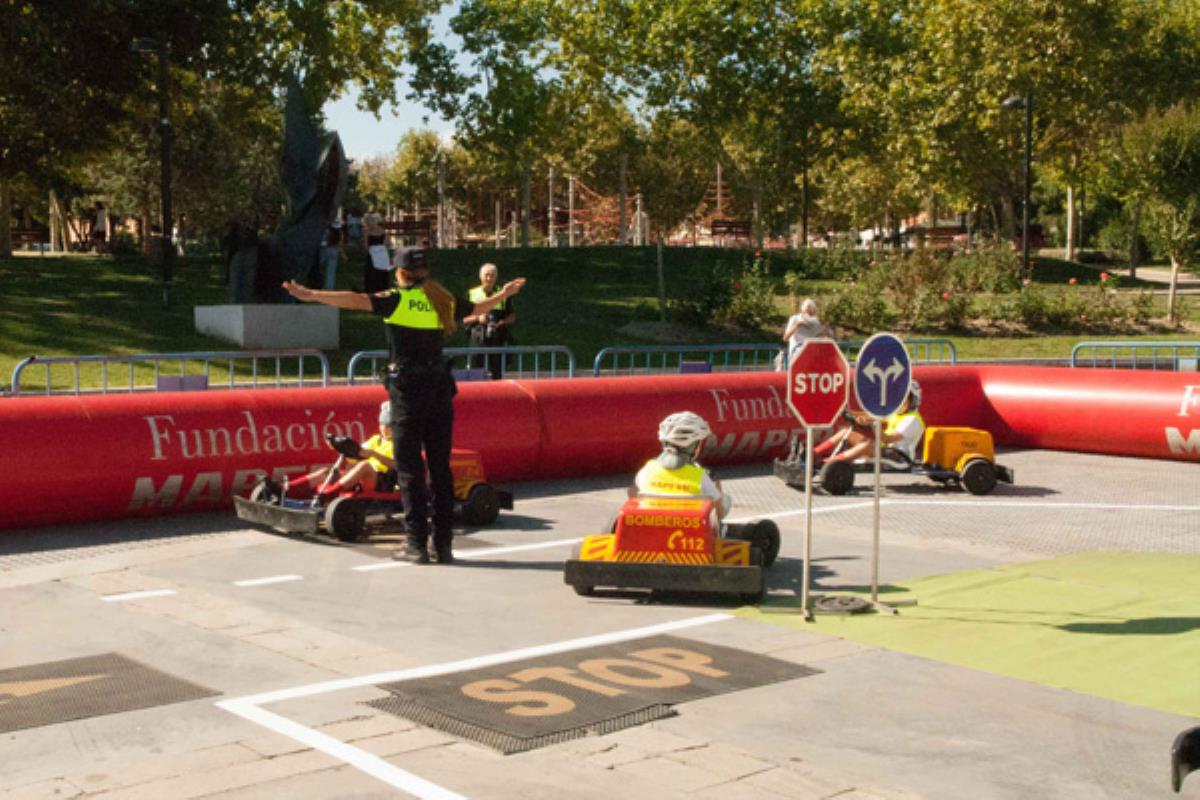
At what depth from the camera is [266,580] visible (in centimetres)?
1049

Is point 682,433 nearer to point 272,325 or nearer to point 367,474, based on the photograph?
point 367,474

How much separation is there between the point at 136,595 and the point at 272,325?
2019cm

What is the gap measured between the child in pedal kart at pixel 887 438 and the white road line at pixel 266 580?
667 cm

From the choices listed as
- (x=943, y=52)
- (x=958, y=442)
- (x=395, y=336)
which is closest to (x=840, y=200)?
(x=943, y=52)

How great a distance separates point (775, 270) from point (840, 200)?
31.0m

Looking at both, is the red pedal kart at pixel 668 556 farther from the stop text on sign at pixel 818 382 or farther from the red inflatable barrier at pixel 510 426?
the red inflatable barrier at pixel 510 426

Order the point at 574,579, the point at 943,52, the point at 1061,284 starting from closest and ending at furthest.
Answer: the point at 574,579
the point at 1061,284
the point at 943,52

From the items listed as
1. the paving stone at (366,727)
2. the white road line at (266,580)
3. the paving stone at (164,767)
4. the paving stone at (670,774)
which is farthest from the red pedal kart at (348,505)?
the paving stone at (670,774)

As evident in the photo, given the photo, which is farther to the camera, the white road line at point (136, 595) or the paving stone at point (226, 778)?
the white road line at point (136, 595)

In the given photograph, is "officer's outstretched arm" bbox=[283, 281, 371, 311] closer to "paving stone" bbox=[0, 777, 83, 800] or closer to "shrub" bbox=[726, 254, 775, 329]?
"paving stone" bbox=[0, 777, 83, 800]

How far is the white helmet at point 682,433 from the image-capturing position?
10.3 m

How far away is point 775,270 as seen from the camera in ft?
165

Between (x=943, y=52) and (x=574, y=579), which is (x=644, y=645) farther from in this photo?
(x=943, y=52)

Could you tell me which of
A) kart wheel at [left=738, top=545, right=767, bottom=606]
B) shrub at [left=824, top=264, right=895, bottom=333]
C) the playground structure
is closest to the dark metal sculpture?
shrub at [left=824, top=264, right=895, bottom=333]
